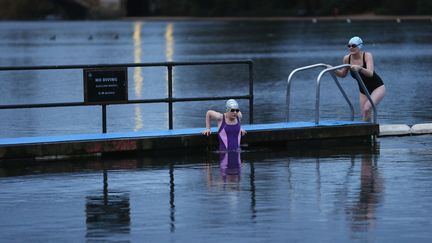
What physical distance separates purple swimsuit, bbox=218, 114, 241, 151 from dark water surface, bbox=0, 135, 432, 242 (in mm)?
177

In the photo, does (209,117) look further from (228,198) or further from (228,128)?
(228,198)

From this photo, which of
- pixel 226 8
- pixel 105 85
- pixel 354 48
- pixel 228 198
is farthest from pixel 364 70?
pixel 226 8

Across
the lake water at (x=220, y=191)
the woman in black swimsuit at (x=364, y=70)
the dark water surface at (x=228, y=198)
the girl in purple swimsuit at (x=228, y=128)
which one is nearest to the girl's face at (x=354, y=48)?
the woman in black swimsuit at (x=364, y=70)

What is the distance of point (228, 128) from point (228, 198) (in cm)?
361

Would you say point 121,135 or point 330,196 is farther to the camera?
point 121,135

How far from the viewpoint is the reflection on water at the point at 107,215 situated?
1045 cm

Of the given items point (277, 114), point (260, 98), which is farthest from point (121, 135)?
point (260, 98)

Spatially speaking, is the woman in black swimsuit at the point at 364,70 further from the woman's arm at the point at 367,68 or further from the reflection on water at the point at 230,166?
the reflection on water at the point at 230,166

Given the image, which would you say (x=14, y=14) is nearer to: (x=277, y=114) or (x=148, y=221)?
(x=277, y=114)

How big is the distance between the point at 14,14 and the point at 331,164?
509ft

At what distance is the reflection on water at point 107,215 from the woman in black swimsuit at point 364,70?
4867 millimetres

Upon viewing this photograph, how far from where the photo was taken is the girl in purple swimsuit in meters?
15.5

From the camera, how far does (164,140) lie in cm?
1582

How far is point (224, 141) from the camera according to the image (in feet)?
51.5
